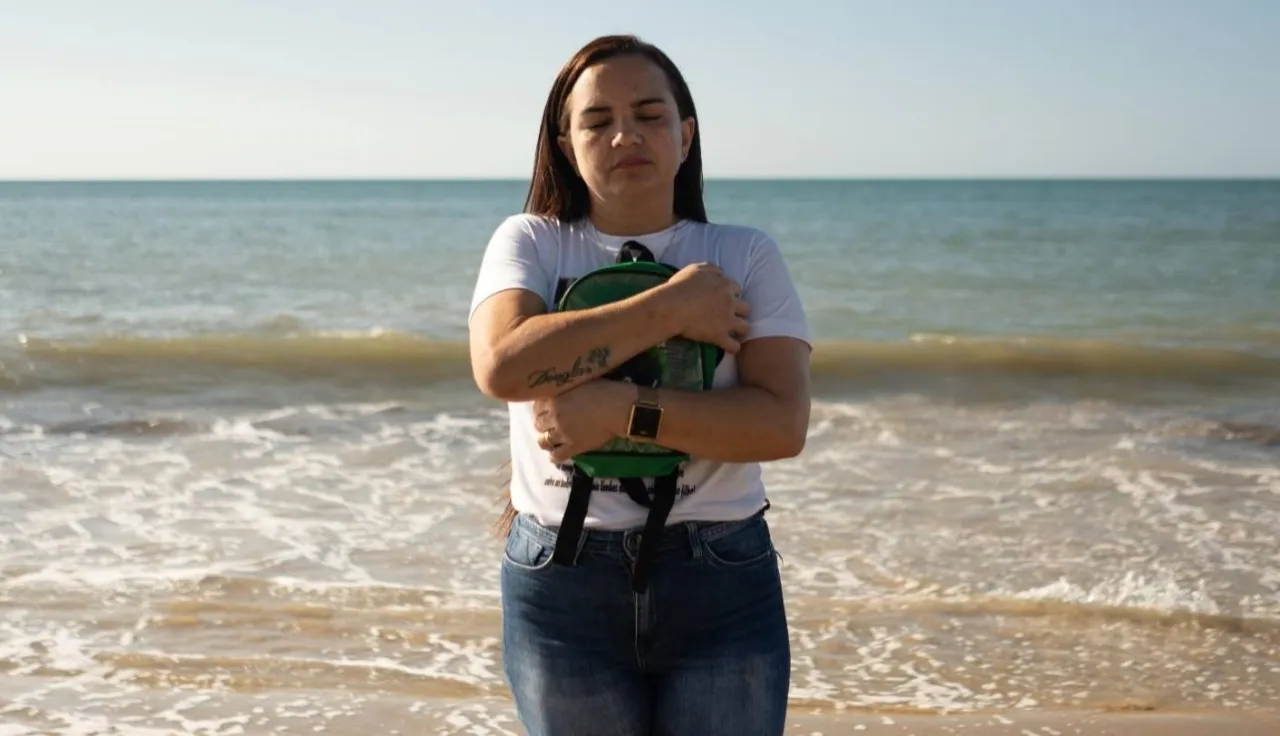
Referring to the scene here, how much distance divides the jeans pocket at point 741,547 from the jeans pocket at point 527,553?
0.86 feet

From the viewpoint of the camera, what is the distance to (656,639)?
2.16 metres

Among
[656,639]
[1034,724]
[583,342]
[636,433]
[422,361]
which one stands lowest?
[422,361]

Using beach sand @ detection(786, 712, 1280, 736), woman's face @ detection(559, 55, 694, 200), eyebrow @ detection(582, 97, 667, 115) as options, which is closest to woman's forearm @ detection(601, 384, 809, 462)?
woman's face @ detection(559, 55, 694, 200)

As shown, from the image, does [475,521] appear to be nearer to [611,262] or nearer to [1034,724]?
[1034,724]

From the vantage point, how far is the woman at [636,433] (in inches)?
83.2

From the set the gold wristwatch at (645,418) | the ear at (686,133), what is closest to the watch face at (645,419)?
the gold wristwatch at (645,418)

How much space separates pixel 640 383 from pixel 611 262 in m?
0.25

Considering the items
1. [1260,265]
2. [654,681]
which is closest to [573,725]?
[654,681]

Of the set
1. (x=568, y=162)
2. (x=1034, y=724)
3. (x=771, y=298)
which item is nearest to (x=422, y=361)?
(x=1034, y=724)

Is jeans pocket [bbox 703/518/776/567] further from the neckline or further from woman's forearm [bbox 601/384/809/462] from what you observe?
the neckline

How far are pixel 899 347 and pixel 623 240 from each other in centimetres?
1335

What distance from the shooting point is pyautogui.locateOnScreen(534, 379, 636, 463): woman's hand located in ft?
6.85

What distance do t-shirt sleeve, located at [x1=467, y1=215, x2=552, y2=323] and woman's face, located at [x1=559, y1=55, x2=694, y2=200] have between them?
15cm

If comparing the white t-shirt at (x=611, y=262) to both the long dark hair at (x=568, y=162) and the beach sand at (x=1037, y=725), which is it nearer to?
the long dark hair at (x=568, y=162)
